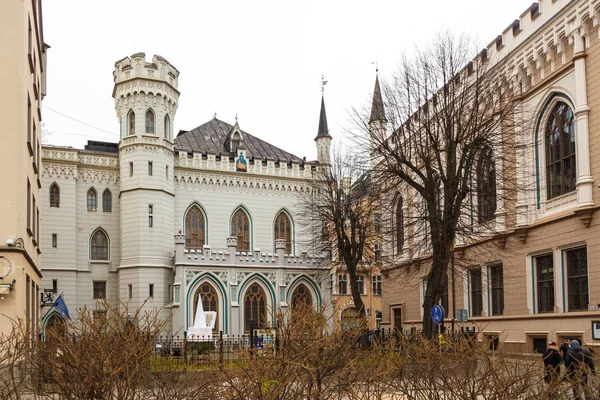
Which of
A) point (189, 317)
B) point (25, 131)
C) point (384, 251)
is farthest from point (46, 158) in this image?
point (25, 131)

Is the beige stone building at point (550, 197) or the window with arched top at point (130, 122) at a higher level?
the window with arched top at point (130, 122)

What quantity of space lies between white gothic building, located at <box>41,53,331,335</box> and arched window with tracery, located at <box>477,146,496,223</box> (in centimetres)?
1715

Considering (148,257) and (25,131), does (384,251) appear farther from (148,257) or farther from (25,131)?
(25,131)

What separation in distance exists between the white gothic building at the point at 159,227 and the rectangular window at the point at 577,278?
21677 millimetres

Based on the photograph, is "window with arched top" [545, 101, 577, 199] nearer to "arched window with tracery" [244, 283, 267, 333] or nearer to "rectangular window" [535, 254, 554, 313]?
"rectangular window" [535, 254, 554, 313]

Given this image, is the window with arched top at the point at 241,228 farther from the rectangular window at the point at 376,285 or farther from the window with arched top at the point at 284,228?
the rectangular window at the point at 376,285

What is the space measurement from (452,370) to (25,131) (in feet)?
53.6

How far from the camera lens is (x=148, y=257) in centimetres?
4622

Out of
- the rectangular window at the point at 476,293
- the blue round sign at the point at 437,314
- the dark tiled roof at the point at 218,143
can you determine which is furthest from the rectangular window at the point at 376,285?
the blue round sign at the point at 437,314

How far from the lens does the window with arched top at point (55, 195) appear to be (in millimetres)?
46656

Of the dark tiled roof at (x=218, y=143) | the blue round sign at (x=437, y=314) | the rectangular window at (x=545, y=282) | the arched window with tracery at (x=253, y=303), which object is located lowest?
the arched window with tracery at (x=253, y=303)

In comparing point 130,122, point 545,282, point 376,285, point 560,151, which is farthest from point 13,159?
point 376,285

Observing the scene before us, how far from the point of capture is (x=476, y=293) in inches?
1291

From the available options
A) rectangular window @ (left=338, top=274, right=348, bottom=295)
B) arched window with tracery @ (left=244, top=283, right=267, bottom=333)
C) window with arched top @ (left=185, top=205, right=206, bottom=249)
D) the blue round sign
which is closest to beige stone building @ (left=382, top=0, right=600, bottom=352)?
the blue round sign
